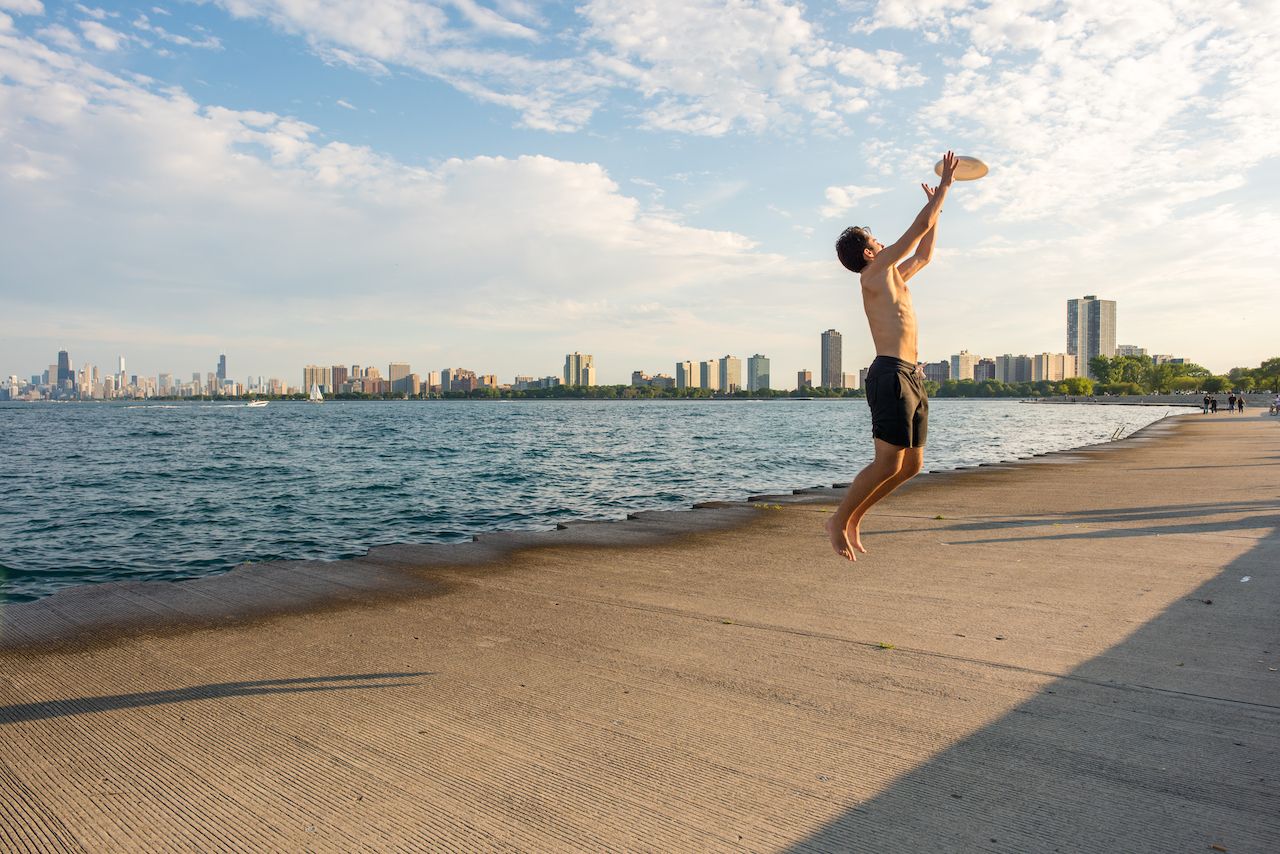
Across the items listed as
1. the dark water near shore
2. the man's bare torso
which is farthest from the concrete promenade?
the dark water near shore

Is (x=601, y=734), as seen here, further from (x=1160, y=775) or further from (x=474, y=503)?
(x=474, y=503)

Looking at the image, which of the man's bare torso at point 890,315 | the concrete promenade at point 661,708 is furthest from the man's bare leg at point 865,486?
the concrete promenade at point 661,708

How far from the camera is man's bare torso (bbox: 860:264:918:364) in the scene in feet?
16.0

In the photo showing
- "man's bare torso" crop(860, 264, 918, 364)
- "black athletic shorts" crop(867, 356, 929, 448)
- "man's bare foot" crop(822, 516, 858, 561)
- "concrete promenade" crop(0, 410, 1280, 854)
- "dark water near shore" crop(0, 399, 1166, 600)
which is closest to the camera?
"concrete promenade" crop(0, 410, 1280, 854)

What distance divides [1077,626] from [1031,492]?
36.8ft

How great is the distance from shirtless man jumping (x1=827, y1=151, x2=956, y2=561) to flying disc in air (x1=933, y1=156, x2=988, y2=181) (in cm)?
7

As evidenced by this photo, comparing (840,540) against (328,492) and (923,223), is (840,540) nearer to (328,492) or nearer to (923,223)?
(923,223)

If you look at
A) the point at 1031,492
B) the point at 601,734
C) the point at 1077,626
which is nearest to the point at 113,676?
the point at 601,734

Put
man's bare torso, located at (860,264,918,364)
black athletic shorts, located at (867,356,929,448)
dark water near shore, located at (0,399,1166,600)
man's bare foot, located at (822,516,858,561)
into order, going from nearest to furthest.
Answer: black athletic shorts, located at (867,356,929,448) → man's bare torso, located at (860,264,918,364) → man's bare foot, located at (822,516,858,561) → dark water near shore, located at (0,399,1166,600)

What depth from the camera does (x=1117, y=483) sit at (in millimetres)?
17609

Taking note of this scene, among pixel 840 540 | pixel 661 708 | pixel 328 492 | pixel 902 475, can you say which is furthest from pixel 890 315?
pixel 328 492

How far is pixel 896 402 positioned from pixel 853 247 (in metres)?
1.17

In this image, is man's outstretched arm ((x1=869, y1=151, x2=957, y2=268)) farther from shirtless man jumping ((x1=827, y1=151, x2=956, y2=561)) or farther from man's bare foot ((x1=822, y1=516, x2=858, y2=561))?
man's bare foot ((x1=822, y1=516, x2=858, y2=561))

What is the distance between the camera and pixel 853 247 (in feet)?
17.3
